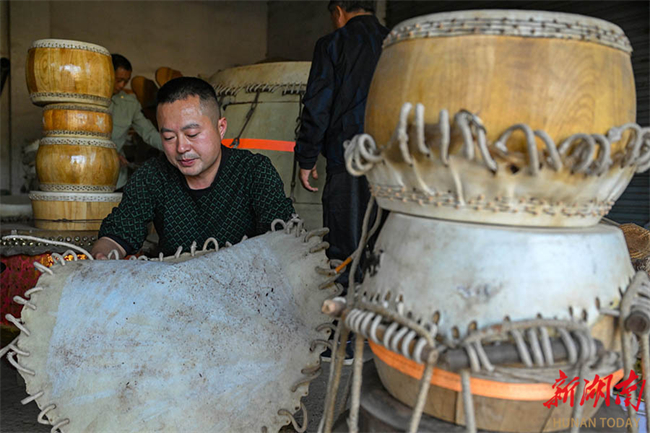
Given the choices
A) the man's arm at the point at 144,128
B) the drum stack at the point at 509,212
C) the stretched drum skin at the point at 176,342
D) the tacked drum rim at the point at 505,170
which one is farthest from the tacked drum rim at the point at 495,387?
the man's arm at the point at 144,128

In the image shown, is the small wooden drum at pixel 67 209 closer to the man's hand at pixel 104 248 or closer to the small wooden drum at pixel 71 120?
the small wooden drum at pixel 71 120

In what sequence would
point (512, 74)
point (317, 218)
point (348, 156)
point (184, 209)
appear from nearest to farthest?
1. point (512, 74)
2. point (348, 156)
3. point (184, 209)
4. point (317, 218)

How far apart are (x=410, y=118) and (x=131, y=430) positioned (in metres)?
0.91

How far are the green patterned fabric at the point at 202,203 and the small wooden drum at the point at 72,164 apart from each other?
49cm

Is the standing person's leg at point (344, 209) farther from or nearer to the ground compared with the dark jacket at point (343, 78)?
nearer to the ground

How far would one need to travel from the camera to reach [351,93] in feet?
8.30

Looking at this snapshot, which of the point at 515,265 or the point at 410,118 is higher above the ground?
the point at 410,118

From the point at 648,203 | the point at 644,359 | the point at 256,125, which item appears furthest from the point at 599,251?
the point at 648,203

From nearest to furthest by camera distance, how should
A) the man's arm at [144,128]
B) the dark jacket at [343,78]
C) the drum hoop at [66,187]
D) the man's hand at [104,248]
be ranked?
the man's hand at [104,248] → the drum hoop at [66,187] → the dark jacket at [343,78] → the man's arm at [144,128]

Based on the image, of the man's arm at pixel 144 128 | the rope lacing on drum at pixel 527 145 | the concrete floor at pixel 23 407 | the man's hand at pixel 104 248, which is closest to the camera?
the rope lacing on drum at pixel 527 145

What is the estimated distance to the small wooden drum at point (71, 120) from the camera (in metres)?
2.24

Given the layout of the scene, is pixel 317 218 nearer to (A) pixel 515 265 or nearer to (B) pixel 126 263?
(B) pixel 126 263

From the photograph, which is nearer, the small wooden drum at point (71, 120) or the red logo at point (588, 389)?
the red logo at point (588, 389)

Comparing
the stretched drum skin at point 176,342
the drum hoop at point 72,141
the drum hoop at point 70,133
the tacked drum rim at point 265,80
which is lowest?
the stretched drum skin at point 176,342
